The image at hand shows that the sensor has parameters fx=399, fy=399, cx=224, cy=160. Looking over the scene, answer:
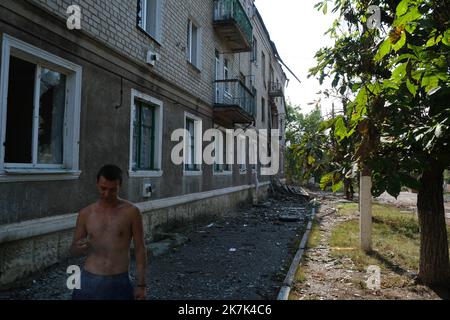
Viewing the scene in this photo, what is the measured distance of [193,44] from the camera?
1237cm

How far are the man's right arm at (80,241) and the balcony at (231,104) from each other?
34.6 ft

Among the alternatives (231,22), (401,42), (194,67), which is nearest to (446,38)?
(401,42)

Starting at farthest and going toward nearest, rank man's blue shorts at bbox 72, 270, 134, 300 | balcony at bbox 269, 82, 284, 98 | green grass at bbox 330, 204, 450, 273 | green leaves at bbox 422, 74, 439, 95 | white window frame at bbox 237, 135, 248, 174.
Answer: balcony at bbox 269, 82, 284, 98 < white window frame at bbox 237, 135, 248, 174 < green grass at bbox 330, 204, 450, 273 < green leaves at bbox 422, 74, 439, 95 < man's blue shorts at bbox 72, 270, 134, 300

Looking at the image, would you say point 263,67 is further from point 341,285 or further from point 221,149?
point 341,285

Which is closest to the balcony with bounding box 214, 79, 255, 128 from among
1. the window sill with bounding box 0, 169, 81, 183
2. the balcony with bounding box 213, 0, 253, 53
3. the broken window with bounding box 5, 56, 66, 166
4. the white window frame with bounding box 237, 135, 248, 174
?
the balcony with bounding box 213, 0, 253, 53

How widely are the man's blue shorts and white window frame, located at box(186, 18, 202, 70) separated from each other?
9.38 meters

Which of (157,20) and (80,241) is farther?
(157,20)

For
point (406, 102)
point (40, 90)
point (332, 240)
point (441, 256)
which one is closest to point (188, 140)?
point (332, 240)

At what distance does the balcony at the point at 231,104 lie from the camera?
1345 centimetres

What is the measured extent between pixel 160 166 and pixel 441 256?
6.06 meters

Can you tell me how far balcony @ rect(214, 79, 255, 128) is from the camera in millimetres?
13455

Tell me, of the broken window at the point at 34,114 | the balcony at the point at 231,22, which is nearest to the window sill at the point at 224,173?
the balcony at the point at 231,22

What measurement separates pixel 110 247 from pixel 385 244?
728cm

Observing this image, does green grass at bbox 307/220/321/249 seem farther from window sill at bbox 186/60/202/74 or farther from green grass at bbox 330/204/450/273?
window sill at bbox 186/60/202/74
